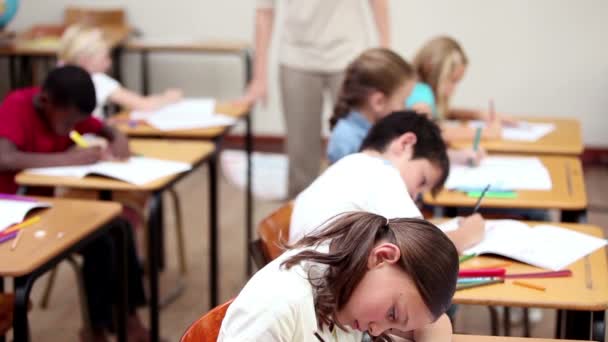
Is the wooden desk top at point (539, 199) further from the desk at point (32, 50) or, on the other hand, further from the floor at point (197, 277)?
the desk at point (32, 50)

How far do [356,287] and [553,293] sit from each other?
0.61 meters

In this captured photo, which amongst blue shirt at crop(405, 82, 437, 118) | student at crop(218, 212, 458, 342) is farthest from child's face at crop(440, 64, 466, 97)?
student at crop(218, 212, 458, 342)

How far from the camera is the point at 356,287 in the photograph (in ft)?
4.47

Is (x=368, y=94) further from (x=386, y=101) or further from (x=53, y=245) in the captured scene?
(x=53, y=245)

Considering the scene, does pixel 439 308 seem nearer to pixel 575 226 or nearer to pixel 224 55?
pixel 575 226

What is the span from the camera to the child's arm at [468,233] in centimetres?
202

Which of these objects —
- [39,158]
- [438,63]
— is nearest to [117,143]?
[39,158]

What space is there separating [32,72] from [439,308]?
459 centimetres

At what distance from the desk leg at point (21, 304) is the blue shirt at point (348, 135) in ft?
3.33

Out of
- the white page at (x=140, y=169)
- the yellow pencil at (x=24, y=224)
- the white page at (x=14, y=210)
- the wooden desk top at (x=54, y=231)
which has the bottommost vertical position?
the wooden desk top at (x=54, y=231)

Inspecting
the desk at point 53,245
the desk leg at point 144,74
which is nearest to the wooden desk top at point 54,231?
the desk at point 53,245

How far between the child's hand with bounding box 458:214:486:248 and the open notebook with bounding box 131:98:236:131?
4.83ft

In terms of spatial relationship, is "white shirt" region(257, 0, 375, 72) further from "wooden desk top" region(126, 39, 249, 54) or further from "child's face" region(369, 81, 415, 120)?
"wooden desk top" region(126, 39, 249, 54)

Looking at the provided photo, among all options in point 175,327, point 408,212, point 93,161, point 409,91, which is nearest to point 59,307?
point 175,327
